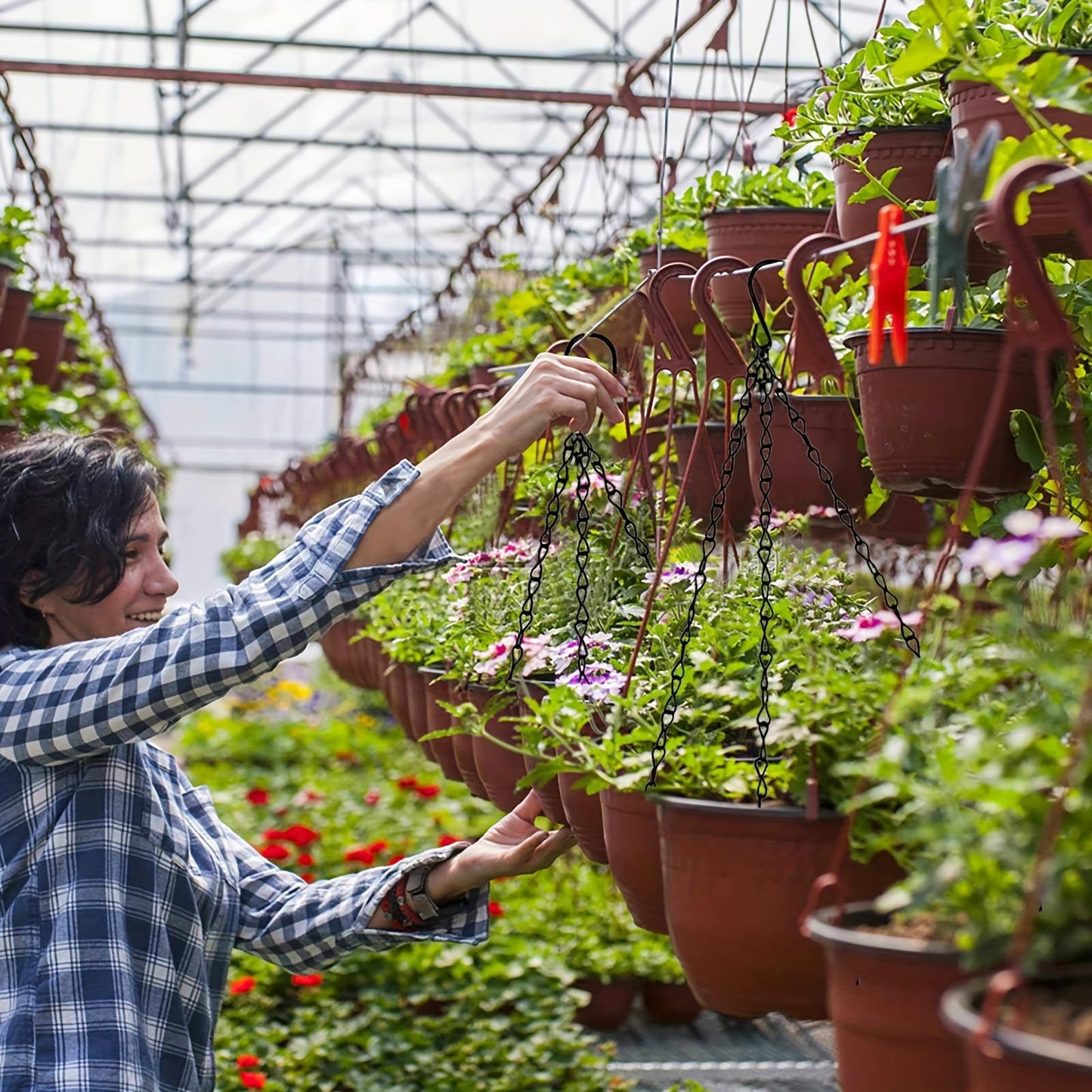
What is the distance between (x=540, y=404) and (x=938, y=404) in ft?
1.11

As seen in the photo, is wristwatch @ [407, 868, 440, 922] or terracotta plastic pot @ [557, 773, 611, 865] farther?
wristwatch @ [407, 868, 440, 922]

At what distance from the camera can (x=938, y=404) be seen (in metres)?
1.24

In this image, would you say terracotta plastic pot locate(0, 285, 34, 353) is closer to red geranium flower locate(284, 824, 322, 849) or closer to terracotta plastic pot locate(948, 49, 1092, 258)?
red geranium flower locate(284, 824, 322, 849)

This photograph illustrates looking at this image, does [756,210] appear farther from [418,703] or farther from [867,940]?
[867,940]

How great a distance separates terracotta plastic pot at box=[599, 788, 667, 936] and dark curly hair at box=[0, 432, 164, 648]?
0.76 m

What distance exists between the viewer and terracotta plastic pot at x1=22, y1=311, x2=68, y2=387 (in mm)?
3541

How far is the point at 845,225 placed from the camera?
4.93 feet

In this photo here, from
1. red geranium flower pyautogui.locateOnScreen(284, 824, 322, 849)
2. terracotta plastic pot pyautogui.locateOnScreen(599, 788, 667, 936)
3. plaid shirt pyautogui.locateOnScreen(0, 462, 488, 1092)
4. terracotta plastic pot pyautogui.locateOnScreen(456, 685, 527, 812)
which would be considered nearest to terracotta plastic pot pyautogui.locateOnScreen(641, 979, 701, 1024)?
red geranium flower pyautogui.locateOnScreen(284, 824, 322, 849)

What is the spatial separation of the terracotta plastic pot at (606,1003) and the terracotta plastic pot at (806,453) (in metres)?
2.85

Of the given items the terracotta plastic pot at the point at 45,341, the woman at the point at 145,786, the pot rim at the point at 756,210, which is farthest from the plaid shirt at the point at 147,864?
the terracotta plastic pot at the point at 45,341

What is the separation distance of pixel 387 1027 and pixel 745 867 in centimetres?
288

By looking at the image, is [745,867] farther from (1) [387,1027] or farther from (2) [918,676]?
(1) [387,1027]

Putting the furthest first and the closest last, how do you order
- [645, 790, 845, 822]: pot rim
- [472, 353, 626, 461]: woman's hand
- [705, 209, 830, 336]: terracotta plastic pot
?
[705, 209, 830, 336]: terracotta plastic pot, [472, 353, 626, 461]: woman's hand, [645, 790, 845, 822]: pot rim

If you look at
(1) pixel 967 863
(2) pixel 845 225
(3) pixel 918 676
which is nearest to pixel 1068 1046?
(1) pixel 967 863
